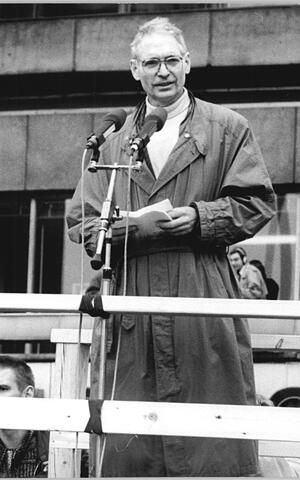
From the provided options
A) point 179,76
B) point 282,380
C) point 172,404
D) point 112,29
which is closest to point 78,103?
point 112,29

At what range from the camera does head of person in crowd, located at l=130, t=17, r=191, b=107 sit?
5781 millimetres

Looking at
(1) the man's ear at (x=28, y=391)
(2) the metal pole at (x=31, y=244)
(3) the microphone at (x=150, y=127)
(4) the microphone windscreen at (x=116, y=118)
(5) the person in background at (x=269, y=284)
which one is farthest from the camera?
(2) the metal pole at (x=31, y=244)

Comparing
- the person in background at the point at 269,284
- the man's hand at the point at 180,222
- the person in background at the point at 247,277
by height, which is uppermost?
the person in background at the point at 269,284

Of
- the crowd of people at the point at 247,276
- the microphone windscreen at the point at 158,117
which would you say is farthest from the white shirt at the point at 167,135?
the crowd of people at the point at 247,276

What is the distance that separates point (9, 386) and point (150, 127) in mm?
2183

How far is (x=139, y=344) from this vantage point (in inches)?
219

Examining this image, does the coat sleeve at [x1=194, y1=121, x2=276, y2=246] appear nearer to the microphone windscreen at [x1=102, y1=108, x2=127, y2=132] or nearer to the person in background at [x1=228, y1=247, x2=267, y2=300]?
the microphone windscreen at [x1=102, y1=108, x2=127, y2=132]

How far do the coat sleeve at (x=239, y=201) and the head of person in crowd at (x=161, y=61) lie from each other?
355mm

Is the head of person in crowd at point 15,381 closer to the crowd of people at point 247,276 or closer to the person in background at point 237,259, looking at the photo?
the crowd of people at point 247,276

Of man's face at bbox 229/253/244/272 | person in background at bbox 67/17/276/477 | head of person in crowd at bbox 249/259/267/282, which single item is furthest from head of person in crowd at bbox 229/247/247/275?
person in background at bbox 67/17/276/477

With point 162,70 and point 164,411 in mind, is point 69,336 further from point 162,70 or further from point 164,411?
point 164,411

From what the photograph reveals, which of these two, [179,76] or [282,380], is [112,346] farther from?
[282,380]

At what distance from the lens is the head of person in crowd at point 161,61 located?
5.78 m

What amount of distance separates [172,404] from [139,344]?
2.20 ft
